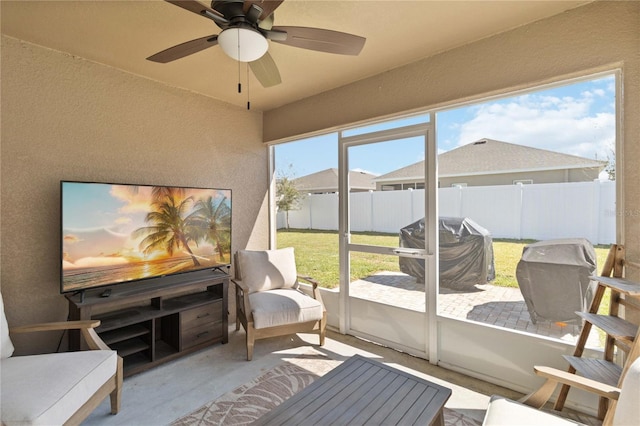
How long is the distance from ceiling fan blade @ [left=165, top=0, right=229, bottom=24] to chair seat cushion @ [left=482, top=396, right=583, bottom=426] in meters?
2.34

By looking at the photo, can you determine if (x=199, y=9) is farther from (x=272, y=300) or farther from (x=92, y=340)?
(x=272, y=300)

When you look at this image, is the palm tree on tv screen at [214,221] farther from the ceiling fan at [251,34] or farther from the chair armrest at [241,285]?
the ceiling fan at [251,34]

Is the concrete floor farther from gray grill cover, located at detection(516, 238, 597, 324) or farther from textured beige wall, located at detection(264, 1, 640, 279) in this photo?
textured beige wall, located at detection(264, 1, 640, 279)

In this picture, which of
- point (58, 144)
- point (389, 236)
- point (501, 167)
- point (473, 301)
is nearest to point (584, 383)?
point (473, 301)

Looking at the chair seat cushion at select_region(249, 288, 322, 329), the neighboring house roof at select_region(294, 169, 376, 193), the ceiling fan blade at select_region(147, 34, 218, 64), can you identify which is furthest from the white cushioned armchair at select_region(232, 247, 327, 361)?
the ceiling fan blade at select_region(147, 34, 218, 64)

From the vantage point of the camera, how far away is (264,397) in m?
2.24

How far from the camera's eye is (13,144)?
232 centimetres

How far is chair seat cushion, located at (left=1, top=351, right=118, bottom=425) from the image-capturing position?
141 centimetres

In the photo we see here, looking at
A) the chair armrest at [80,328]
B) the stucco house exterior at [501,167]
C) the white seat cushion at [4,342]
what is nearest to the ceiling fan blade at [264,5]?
the stucco house exterior at [501,167]

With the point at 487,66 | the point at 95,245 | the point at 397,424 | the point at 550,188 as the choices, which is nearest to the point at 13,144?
the point at 95,245

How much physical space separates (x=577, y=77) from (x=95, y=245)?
386 cm

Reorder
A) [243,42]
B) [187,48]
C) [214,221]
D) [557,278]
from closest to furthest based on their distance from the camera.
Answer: [243,42] → [187,48] → [557,278] → [214,221]

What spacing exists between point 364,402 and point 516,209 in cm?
189

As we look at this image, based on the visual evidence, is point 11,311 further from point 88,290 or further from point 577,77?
point 577,77
